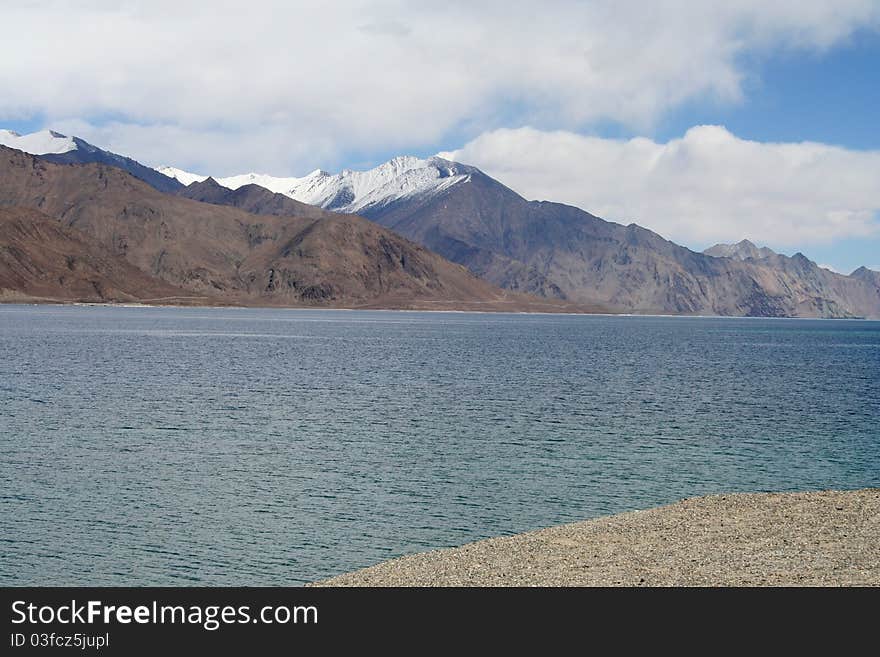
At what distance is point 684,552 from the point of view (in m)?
24.7

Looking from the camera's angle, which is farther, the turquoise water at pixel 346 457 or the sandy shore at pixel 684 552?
the turquoise water at pixel 346 457

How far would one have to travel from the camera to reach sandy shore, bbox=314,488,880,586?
21.7 metres

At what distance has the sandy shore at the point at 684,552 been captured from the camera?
855 inches

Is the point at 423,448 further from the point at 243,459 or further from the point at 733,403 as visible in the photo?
the point at 733,403

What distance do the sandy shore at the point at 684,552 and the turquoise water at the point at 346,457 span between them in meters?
4.55

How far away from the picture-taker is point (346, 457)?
46.9m

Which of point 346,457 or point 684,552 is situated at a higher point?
point 684,552

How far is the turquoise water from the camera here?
31.3 m

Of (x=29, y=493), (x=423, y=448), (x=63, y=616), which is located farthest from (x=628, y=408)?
(x=63, y=616)

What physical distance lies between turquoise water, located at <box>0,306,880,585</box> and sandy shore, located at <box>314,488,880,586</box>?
14.9ft

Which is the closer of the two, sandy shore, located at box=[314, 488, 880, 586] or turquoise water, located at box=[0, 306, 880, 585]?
sandy shore, located at box=[314, 488, 880, 586]

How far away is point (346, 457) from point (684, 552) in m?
24.8

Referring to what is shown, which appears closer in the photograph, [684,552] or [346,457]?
[684,552]

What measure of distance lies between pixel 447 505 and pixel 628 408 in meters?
35.4
